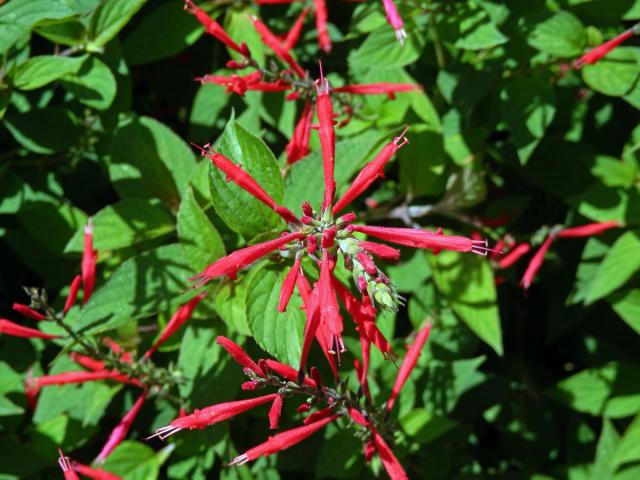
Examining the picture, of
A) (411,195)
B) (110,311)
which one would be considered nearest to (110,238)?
(110,311)

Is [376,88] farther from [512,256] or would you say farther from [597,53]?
[512,256]

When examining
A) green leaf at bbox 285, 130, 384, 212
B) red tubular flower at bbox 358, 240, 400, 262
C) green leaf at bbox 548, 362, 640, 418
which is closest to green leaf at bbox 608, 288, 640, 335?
green leaf at bbox 548, 362, 640, 418

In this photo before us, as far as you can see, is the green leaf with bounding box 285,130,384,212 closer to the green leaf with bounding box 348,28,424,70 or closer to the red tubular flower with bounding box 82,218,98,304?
the green leaf with bounding box 348,28,424,70

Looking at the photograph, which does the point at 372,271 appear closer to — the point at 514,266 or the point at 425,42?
the point at 425,42

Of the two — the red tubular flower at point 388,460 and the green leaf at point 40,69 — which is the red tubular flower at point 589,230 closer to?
the red tubular flower at point 388,460

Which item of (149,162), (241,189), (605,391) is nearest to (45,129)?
(149,162)

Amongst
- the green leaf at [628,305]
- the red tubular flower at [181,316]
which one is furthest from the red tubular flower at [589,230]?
the red tubular flower at [181,316]
